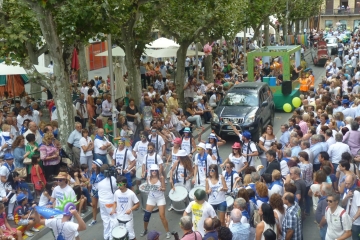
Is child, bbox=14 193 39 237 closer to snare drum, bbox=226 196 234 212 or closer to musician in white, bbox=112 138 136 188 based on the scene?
musician in white, bbox=112 138 136 188

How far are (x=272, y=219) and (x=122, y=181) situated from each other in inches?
108

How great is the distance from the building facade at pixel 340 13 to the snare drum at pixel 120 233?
87.4 m

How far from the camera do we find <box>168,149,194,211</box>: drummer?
36.3ft

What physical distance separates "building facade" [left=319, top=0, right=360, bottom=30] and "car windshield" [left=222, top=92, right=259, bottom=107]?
253ft

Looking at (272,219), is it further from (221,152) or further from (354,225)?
(221,152)

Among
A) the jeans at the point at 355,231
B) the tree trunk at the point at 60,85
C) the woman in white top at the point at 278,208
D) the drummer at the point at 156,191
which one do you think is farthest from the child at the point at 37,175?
the jeans at the point at 355,231

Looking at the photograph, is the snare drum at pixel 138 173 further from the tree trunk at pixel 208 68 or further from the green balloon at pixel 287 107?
the tree trunk at pixel 208 68

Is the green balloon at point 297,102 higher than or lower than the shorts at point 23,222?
higher

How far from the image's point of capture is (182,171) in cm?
1113

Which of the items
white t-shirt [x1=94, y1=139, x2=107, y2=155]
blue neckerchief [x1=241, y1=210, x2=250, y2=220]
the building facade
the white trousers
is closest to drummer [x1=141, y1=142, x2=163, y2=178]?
the white trousers

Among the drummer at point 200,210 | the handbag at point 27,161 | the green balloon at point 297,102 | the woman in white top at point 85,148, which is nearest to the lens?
the drummer at point 200,210

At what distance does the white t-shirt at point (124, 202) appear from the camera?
29.8 ft

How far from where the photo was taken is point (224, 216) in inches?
375

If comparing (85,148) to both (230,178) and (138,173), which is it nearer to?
(138,173)
